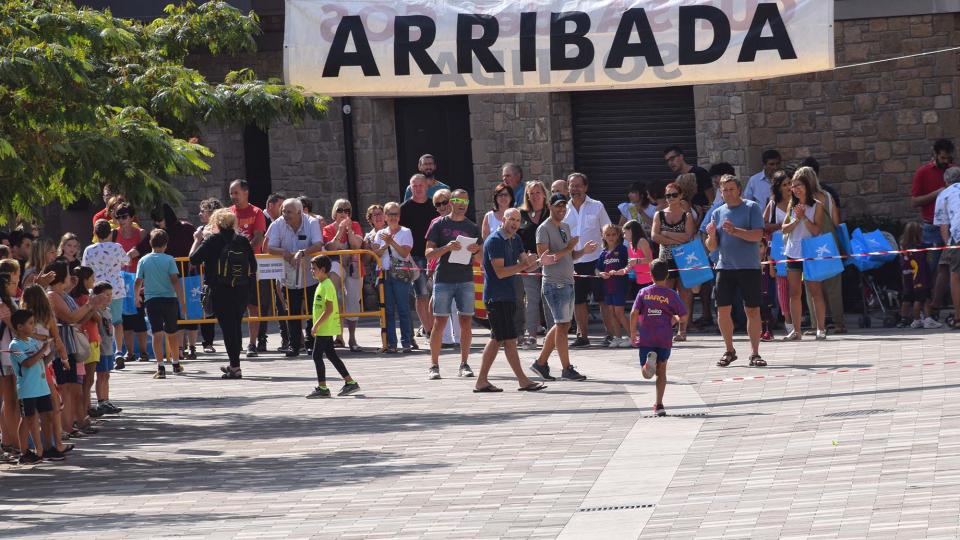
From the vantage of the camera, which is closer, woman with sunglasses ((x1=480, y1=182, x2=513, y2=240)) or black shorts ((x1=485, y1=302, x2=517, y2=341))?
black shorts ((x1=485, y1=302, x2=517, y2=341))

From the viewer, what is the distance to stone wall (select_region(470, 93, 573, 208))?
2473 cm

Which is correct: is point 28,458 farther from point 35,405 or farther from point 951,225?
point 951,225

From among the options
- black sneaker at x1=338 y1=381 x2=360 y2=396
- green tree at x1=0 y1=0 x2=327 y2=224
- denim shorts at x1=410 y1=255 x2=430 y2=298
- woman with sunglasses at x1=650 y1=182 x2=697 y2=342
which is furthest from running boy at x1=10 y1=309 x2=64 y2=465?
woman with sunglasses at x1=650 y1=182 x2=697 y2=342

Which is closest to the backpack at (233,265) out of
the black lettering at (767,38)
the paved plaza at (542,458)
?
the paved plaza at (542,458)

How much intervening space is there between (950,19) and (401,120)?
819 cm

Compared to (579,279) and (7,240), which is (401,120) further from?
(7,240)

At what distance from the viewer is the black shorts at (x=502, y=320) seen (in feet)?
51.9

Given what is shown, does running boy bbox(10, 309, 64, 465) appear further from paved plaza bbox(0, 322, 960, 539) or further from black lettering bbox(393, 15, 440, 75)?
black lettering bbox(393, 15, 440, 75)

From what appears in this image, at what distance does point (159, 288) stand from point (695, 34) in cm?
698

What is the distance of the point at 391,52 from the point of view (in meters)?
21.2

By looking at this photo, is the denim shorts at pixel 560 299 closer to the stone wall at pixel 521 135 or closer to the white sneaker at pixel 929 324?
the white sneaker at pixel 929 324

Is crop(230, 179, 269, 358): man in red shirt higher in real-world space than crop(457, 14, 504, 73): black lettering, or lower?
lower

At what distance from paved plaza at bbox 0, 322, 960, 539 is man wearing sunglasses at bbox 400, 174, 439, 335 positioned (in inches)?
Result: 92.8

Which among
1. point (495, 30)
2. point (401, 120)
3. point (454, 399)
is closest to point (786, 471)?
point (454, 399)
